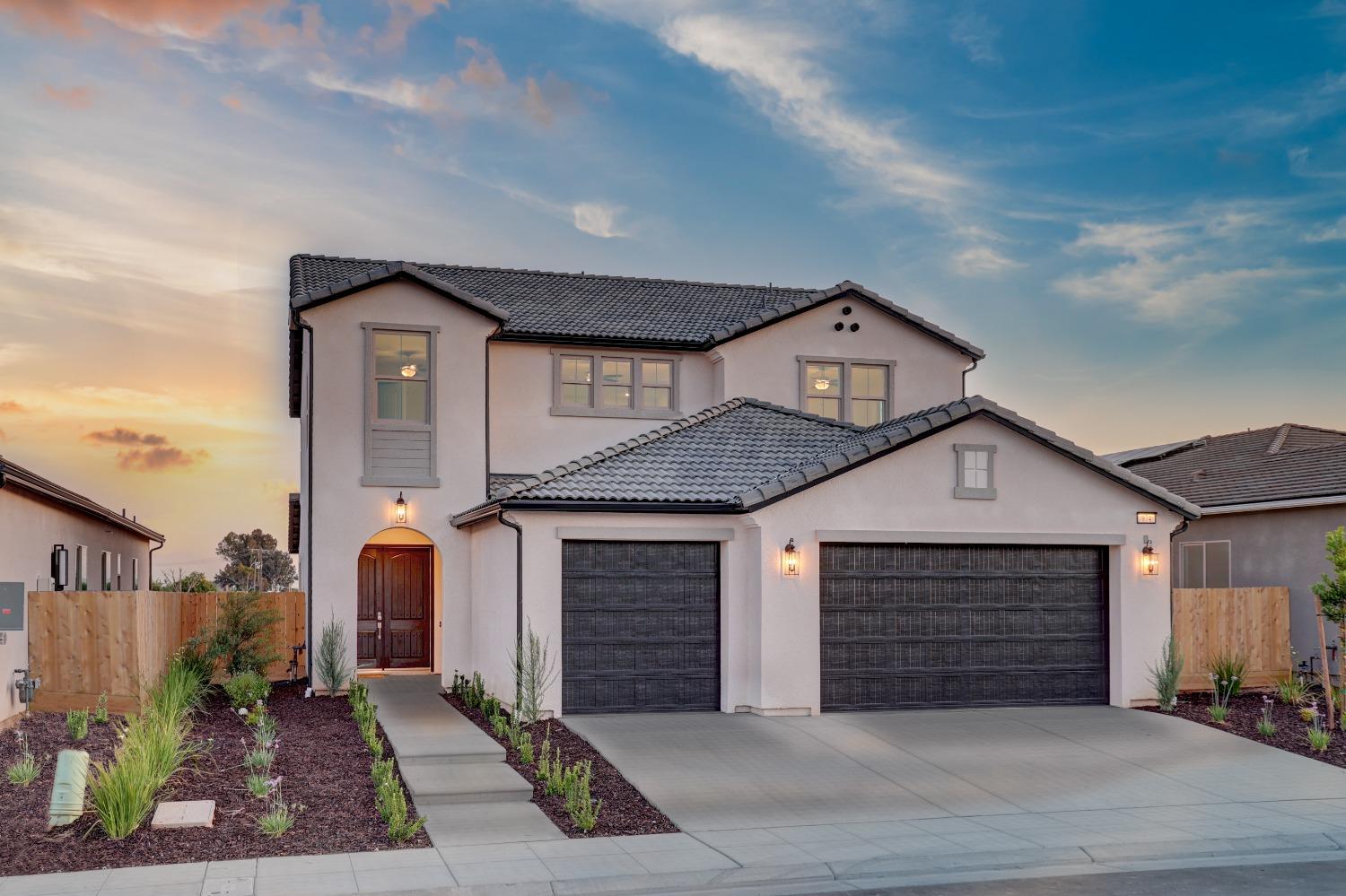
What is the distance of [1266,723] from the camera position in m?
16.5

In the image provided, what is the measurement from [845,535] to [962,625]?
2351mm

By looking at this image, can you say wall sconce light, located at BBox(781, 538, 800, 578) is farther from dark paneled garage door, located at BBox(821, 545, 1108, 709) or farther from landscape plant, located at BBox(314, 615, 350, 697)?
landscape plant, located at BBox(314, 615, 350, 697)

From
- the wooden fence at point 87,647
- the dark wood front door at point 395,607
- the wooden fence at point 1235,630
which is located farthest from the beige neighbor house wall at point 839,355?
the wooden fence at point 87,647

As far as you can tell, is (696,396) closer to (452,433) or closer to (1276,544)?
(452,433)

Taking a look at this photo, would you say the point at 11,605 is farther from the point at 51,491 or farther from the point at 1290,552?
the point at 1290,552

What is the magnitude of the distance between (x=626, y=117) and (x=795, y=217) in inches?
168

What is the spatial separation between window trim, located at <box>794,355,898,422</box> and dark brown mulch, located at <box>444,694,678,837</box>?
34.9 ft

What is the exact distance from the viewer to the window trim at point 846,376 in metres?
24.2

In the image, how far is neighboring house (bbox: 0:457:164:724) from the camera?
1559cm

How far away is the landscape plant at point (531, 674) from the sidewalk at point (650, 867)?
5424 millimetres

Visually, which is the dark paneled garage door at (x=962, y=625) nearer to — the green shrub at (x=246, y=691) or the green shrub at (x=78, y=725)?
the green shrub at (x=246, y=691)

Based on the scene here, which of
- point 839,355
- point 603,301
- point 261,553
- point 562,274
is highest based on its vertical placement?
point 562,274

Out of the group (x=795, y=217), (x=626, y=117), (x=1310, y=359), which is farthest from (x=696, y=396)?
(x=1310, y=359)

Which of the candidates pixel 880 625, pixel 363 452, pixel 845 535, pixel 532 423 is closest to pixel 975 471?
pixel 845 535
